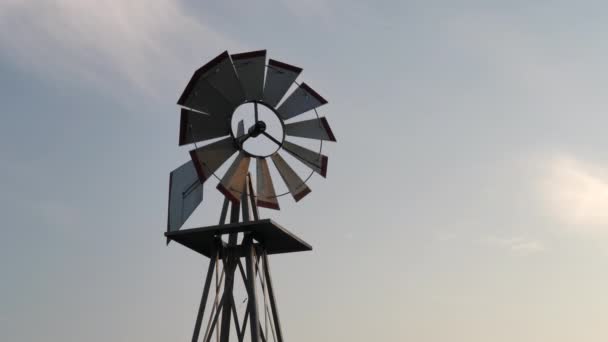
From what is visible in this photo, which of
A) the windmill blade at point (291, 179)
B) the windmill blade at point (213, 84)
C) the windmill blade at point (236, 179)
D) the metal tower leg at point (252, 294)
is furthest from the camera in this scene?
the windmill blade at point (291, 179)

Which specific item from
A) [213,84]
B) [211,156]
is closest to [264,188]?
[211,156]

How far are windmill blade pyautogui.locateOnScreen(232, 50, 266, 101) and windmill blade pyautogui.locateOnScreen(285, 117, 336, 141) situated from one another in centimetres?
123

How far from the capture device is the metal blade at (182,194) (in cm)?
1546

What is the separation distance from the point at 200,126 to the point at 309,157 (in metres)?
2.67

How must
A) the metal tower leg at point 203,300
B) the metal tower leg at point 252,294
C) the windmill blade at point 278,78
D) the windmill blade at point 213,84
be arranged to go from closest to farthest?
the metal tower leg at point 252,294 < the metal tower leg at point 203,300 < the windmill blade at point 213,84 < the windmill blade at point 278,78

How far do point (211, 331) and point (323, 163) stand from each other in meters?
4.53

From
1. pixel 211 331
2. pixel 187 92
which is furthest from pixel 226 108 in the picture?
pixel 211 331

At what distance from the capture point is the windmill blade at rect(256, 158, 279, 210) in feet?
52.9

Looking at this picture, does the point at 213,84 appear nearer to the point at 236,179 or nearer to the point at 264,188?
the point at 236,179

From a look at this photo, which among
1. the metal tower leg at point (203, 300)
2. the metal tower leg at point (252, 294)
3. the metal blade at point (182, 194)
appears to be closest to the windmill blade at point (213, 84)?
the metal blade at point (182, 194)

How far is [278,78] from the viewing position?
1600cm

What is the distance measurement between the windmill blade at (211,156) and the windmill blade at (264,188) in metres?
0.72

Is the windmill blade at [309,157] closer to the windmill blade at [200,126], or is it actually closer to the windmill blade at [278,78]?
the windmill blade at [278,78]

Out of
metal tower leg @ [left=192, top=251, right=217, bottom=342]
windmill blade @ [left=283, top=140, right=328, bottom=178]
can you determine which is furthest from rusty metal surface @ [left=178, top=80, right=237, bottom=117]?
metal tower leg @ [left=192, top=251, right=217, bottom=342]
